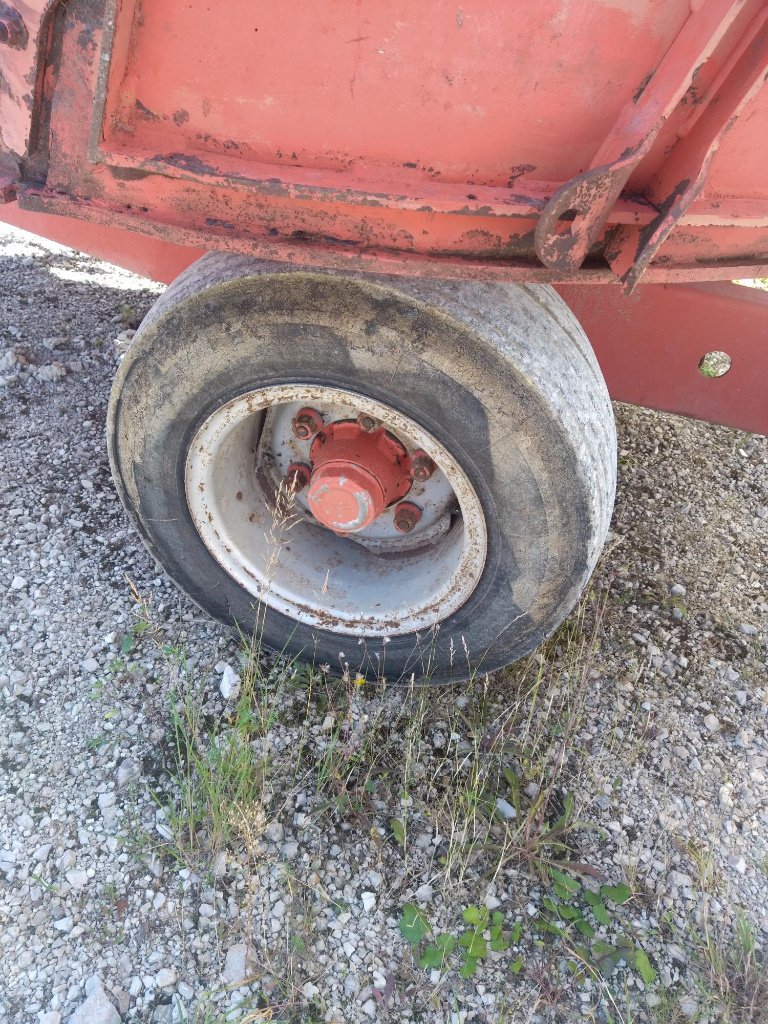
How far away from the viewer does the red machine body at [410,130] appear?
136cm

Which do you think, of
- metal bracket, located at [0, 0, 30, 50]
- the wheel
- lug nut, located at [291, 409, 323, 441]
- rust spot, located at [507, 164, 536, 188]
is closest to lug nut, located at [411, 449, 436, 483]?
the wheel

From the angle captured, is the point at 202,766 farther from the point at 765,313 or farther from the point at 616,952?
the point at 765,313

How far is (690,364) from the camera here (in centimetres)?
236

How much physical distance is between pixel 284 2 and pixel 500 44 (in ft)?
1.26

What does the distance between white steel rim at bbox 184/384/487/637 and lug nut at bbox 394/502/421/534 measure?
4cm

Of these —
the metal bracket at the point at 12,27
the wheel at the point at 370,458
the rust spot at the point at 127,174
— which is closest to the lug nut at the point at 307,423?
the wheel at the point at 370,458

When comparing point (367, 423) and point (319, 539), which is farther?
point (319, 539)

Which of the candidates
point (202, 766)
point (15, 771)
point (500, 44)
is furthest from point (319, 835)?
point (500, 44)

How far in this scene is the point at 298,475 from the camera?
8.02 ft

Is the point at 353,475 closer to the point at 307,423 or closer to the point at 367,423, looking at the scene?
the point at 367,423

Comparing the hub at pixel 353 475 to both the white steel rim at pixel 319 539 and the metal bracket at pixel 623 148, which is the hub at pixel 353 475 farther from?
the metal bracket at pixel 623 148

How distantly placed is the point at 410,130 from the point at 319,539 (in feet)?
4.57

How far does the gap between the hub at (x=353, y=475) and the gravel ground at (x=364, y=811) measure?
55 cm

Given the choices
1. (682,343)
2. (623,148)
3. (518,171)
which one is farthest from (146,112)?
(682,343)
